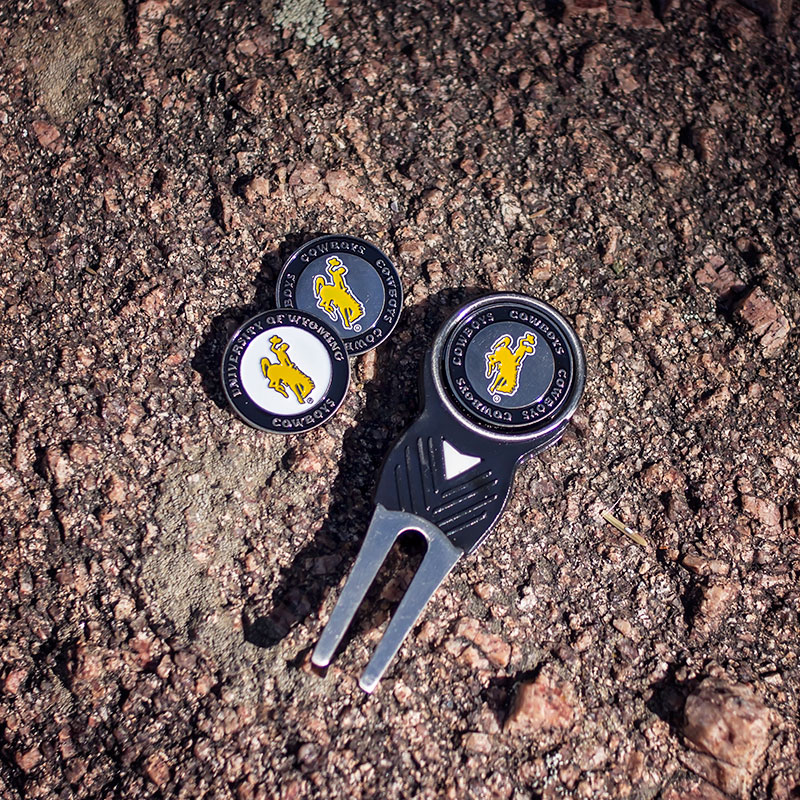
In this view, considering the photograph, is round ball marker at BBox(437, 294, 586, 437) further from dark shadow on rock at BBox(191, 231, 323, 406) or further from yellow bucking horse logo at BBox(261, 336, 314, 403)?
dark shadow on rock at BBox(191, 231, 323, 406)

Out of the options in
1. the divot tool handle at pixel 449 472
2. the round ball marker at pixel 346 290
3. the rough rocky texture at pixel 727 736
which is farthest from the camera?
the round ball marker at pixel 346 290

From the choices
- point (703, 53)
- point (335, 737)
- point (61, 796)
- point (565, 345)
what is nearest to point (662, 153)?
point (703, 53)

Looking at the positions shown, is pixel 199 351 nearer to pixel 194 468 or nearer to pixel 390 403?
pixel 194 468

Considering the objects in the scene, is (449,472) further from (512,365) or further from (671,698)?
(671,698)

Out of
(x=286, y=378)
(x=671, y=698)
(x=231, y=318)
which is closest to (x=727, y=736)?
(x=671, y=698)

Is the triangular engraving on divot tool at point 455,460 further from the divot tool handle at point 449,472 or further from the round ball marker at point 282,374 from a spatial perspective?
the round ball marker at point 282,374

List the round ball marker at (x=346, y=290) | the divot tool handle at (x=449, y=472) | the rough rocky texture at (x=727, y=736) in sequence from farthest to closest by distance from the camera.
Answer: the round ball marker at (x=346, y=290) → the divot tool handle at (x=449, y=472) → the rough rocky texture at (x=727, y=736)

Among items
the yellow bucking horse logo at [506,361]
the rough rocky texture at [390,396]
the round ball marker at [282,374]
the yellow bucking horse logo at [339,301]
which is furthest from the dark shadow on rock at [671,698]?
the yellow bucking horse logo at [339,301]
